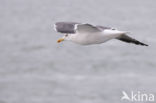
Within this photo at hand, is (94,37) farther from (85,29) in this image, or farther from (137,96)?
(137,96)

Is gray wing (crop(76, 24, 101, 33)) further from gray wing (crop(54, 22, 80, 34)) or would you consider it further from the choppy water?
the choppy water

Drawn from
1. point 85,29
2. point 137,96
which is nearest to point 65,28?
point 85,29

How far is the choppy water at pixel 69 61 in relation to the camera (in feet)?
101

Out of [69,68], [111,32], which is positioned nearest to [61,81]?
[69,68]

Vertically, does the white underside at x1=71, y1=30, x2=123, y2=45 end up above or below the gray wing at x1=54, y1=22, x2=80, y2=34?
below

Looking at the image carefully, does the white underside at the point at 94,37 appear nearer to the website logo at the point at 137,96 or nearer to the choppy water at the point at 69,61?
the website logo at the point at 137,96

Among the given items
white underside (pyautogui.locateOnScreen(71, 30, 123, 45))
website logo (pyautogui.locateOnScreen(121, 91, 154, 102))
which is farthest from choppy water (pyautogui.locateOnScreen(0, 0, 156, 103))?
white underside (pyautogui.locateOnScreen(71, 30, 123, 45))

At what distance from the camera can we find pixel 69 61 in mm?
34188

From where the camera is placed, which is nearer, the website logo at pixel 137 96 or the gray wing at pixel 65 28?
the gray wing at pixel 65 28

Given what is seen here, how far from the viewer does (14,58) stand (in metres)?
35.6

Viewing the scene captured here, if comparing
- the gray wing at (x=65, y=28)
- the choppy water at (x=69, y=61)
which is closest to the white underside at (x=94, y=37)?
the gray wing at (x=65, y=28)

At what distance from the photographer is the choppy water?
1212 inches

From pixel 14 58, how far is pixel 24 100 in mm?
5700

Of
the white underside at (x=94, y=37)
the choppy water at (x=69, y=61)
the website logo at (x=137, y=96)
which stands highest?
the white underside at (x=94, y=37)
